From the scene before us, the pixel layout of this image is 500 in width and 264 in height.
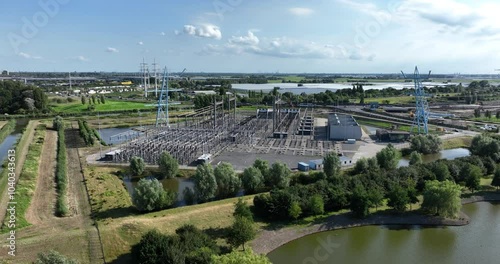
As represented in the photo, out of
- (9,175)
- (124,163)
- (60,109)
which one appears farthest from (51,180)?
(60,109)

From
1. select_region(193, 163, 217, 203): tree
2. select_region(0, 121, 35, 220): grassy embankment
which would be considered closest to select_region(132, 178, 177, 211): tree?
select_region(193, 163, 217, 203): tree

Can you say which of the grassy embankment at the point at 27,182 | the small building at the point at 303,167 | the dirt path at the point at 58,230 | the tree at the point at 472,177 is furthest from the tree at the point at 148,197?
the tree at the point at 472,177

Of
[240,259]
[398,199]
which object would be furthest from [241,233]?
[398,199]

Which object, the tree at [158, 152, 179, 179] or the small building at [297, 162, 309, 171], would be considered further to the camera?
the small building at [297, 162, 309, 171]

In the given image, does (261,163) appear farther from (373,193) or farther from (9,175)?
(9,175)

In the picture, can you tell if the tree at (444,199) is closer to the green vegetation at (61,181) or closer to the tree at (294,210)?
the tree at (294,210)

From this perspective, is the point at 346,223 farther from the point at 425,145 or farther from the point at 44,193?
→ the point at 425,145

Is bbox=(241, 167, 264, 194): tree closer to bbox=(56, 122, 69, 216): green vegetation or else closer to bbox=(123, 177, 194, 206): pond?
bbox=(123, 177, 194, 206): pond
